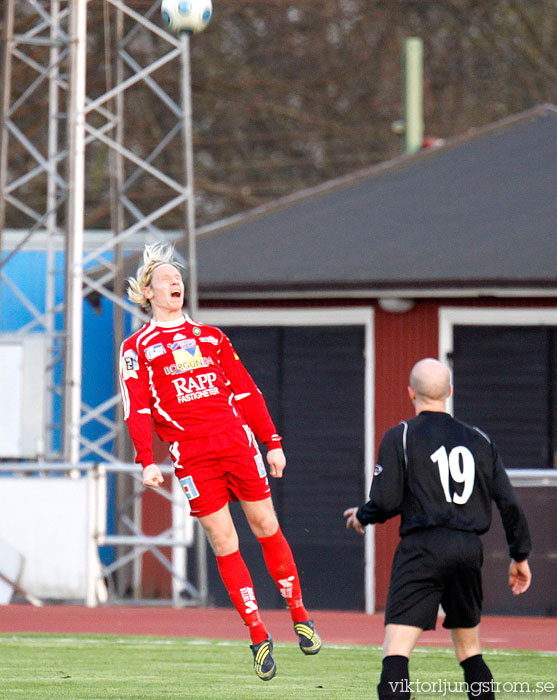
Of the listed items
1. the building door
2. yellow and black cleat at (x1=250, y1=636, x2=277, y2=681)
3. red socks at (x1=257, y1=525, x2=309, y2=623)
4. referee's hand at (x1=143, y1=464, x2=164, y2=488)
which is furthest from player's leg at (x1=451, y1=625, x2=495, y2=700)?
the building door

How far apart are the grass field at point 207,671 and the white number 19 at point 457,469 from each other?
81.4 inches

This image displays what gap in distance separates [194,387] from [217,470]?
44cm

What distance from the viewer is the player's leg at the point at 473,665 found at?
6.04 meters

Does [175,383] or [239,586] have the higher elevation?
[175,383]

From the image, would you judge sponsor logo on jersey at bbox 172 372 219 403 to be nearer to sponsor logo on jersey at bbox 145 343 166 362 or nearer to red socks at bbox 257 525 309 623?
sponsor logo on jersey at bbox 145 343 166 362

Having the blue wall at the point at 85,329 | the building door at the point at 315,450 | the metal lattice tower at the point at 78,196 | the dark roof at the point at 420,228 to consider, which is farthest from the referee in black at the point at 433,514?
the blue wall at the point at 85,329

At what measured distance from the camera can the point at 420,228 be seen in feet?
48.8

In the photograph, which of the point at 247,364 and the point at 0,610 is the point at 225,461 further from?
the point at 247,364

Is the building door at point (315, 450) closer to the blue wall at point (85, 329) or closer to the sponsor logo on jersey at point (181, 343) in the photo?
the blue wall at point (85, 329)

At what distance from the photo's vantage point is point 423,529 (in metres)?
5.93

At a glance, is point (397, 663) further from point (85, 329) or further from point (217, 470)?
point (85, 329)

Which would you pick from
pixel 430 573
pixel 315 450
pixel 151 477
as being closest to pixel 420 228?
pixel 315 450

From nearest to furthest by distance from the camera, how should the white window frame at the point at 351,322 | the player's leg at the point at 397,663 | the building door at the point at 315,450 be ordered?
the player's leg at the point at 397,663 → the white window frame at the point at 351,322 → the building door at the point at 315,450

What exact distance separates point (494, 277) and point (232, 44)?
53.2 feet
